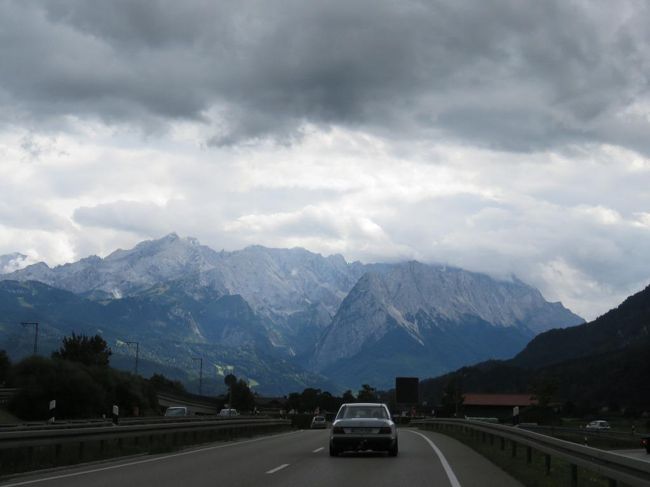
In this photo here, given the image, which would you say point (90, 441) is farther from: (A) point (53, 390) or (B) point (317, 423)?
(A) point (53, 390)

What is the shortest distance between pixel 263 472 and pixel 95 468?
13.1 ft

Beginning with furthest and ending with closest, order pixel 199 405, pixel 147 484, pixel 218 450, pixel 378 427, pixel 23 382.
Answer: pixel 199 405, pixel 23 382, pixel 218 450, pixel 378 427, pixel 147 484

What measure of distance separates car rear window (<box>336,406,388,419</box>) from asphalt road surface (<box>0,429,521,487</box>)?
105cm

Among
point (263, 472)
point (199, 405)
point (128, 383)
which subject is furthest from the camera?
point (199, 405)

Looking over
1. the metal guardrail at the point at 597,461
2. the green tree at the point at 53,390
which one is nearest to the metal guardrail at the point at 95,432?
the metal guardrail at the point at 597,461

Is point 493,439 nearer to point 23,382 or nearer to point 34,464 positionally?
point 34,464

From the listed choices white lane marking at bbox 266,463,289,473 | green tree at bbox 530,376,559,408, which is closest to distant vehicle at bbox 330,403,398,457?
white lane marking at bbox 266,463,289,473

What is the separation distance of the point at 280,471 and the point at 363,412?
6101 mm

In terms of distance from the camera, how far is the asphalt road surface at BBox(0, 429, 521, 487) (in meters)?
15.0

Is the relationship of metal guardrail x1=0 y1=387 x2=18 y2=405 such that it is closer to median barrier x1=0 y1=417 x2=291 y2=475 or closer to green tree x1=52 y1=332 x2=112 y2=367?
median barrier x1=0 y1=417 x2=291 y2=475

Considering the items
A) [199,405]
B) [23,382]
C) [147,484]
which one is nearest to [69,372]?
[23,382]

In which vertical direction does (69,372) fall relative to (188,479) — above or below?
above

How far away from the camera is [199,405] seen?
160125mm

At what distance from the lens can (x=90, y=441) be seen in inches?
878
